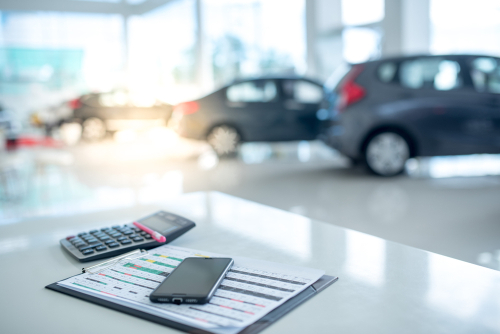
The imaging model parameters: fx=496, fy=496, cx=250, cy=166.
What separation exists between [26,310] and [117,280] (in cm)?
16

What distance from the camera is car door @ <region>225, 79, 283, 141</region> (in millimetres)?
7883

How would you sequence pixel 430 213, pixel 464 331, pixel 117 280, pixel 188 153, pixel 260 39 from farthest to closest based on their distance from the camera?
pixel 260 39
pixel 188 153
pixel 430 213
pixel 117 280
pixel 464 331

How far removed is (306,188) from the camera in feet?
17.6

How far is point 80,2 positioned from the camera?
58.2ft

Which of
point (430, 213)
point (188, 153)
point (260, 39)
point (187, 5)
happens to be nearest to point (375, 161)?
point (430, 213)

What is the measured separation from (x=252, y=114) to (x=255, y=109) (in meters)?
0.09

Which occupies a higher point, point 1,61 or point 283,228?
point 1,61

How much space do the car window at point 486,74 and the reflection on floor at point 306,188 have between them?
3.43ft

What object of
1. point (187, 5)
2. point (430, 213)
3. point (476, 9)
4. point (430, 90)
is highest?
point (187, 5)

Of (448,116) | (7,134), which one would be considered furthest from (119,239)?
(448,116)

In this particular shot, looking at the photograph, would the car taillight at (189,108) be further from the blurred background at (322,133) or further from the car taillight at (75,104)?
the car taillight at (75,104)

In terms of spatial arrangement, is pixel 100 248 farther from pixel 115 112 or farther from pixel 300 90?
pixel 115 112

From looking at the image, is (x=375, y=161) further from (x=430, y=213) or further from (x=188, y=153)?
(x=188, y=153)

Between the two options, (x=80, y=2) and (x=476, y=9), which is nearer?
(x=476, y=9)
